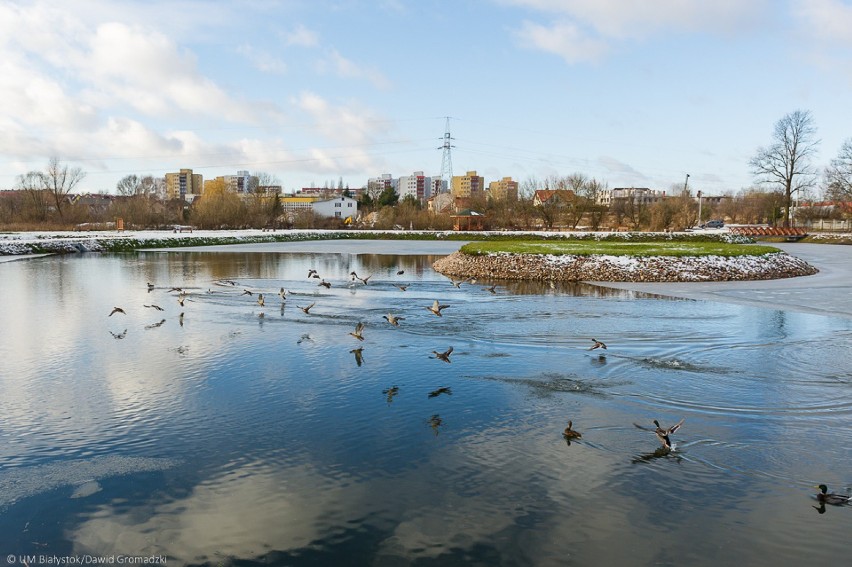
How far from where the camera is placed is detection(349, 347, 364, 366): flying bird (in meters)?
12.1

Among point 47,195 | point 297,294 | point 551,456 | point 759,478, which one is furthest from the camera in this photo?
point 47,195

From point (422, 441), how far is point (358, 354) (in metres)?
4.83

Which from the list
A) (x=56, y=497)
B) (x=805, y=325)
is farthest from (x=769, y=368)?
(x=56, y=497)

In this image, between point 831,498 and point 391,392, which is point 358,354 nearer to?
point 391,392

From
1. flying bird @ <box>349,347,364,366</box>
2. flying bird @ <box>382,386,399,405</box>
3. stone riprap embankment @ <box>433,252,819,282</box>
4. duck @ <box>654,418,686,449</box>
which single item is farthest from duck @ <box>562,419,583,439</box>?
Result: stone riprap embankment @ <box>433,252,819,282</box>

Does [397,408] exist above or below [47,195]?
below

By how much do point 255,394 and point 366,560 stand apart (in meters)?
5.02

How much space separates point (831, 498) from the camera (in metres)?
6.51

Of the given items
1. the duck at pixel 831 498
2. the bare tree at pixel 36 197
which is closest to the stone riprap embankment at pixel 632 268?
the duck at pixel 831 498

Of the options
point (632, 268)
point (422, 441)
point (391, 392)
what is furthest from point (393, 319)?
point (632, 268)

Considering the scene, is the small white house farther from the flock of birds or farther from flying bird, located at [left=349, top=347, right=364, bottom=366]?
flying bird, located at [left=349, top=347, right=364, bottom=366]

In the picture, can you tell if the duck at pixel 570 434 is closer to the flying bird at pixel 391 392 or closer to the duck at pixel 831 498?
the duck at pixel 831 498

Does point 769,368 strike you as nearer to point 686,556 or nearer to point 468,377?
point 468,377

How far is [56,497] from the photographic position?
6.50 meters
